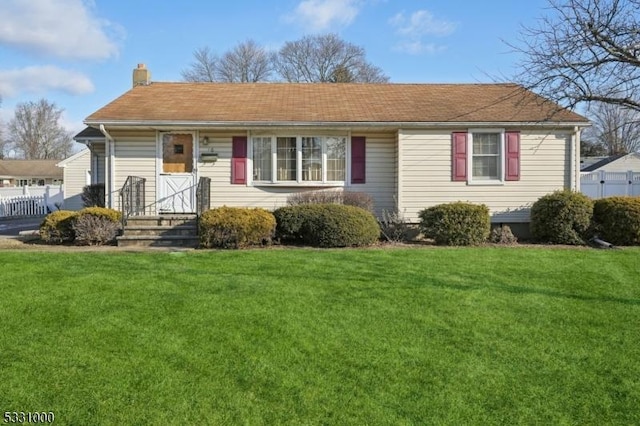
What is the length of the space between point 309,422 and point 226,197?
9539 mm

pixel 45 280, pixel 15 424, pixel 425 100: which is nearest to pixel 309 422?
pixel 15 424

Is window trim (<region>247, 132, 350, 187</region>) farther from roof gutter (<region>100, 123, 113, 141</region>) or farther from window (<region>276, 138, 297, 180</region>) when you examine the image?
roof gutter (<region>100, 123, 113, 141</region>)

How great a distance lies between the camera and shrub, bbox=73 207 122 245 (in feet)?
32.9

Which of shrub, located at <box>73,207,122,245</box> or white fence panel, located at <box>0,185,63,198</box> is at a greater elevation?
white fence panel, located at <box>0,185,63,198</box>

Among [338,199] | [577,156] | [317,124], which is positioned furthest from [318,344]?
[577,156]

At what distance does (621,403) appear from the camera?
3430mm

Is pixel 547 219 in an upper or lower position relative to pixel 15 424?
upper

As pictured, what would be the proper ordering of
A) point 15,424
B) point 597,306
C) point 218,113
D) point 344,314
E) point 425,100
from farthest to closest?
point 425,100 < point 218,113 < point 597,306 < point 344,314 < point 15,424

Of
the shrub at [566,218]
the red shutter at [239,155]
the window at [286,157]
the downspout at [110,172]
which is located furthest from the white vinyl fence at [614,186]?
the downspout at [110,172]

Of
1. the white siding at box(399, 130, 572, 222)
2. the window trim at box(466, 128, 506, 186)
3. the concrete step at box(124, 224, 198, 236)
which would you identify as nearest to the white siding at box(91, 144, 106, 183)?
the concrete step at box(124, 224, 198, 236)

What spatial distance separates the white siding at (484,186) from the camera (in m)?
12.0

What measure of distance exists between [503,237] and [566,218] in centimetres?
138

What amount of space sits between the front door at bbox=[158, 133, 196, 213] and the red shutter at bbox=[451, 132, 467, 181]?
6.70 metres

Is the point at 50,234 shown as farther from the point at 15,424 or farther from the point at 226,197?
the point at 15,424
